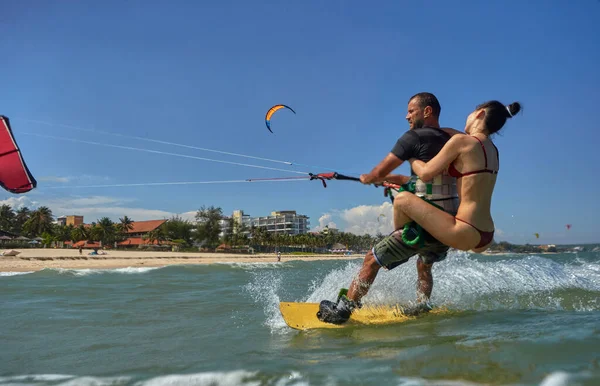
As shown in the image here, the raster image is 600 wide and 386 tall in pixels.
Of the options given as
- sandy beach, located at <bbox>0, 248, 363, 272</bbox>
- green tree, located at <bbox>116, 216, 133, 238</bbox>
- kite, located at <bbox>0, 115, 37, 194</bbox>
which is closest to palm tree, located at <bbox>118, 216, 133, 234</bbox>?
green tree, located at <bbox>116, 216, 133, 238</bbox>

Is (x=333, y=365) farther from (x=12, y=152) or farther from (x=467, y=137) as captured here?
(x=12, y=152)

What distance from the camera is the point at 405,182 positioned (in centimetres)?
433

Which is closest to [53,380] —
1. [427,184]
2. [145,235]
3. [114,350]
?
[114,350]

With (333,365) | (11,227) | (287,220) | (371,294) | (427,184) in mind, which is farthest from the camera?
(287,220)

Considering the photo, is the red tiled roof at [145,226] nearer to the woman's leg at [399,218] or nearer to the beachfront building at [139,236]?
the beachfront building at [139,236]

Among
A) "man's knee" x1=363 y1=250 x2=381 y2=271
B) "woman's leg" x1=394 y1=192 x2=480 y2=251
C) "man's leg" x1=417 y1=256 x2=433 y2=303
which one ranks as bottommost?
"man's leg" x1=417 y1=256 x2=433 y2=303

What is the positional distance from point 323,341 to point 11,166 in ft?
24.4

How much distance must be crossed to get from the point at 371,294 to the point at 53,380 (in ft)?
10.5

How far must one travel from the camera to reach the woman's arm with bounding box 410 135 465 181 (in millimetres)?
3588

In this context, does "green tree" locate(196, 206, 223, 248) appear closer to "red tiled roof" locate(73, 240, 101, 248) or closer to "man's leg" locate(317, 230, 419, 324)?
"red tiled roof" locate(73, 240, 101, 248)

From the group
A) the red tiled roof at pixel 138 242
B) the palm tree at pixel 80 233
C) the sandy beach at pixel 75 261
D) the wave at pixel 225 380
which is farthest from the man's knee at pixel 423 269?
the red tiled roof at pixel 138 242

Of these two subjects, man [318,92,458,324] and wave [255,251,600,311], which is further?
wave [255,251,600,311]

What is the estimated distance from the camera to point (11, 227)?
86.0 meters

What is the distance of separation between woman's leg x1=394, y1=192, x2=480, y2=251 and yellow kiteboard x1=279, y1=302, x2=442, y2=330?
99 centimetres
